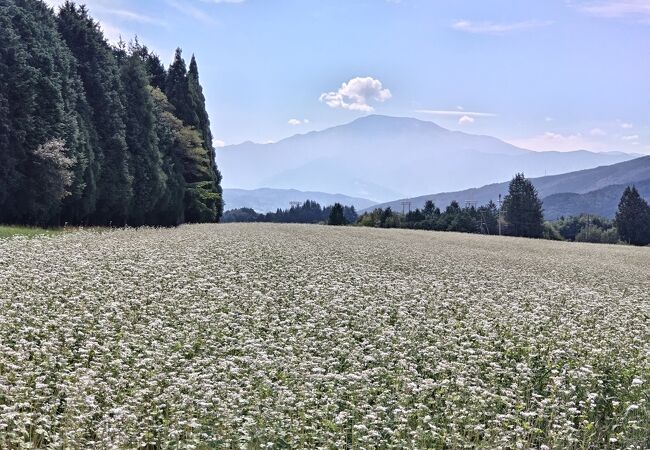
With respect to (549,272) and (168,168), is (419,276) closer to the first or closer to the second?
(549,272)

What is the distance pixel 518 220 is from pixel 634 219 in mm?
18833

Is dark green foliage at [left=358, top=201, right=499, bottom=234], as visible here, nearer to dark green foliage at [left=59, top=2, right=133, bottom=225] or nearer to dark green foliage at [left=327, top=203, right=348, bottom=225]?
dark green foliage at [left=327, top=203, right=348, bottom=225]

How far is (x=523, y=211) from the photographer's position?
4892 inches

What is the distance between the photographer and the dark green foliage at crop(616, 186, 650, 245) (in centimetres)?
11650

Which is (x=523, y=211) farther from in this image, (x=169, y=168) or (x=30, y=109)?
(x=30, y=109)

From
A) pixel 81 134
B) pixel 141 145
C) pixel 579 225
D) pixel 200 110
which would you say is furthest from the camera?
pixel 579 225

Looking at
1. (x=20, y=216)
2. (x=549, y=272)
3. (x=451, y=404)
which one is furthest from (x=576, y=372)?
(x=20, y=216)

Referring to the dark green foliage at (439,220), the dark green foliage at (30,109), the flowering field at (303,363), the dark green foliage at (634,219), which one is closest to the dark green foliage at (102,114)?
the dark green foliage at (30,109)

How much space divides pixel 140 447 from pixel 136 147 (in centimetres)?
5102

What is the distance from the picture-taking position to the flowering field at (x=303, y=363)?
23.4 feet

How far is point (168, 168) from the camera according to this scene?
211ft

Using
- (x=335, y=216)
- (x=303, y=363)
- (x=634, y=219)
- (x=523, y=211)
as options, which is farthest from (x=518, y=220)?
(x=303, y=363)

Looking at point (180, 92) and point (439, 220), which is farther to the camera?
point (439, 220)

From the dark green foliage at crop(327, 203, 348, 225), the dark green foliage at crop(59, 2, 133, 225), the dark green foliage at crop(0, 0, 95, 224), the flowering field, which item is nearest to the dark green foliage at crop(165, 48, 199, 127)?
the dark green foliage at crop(59, 2, 133, 225)
